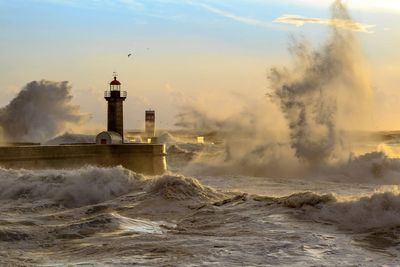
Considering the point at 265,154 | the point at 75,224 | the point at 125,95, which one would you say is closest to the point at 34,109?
the point at 125,95

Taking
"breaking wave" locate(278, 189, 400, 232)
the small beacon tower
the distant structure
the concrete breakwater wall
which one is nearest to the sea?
"breaking wave" locate(278, 189, 400, 232)

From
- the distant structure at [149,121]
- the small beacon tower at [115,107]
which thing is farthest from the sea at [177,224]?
the distant structure at [149,121]

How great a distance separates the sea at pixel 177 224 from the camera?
6443mm

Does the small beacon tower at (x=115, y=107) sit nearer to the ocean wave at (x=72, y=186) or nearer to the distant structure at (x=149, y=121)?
the ocean wave at (x=72, y=186)

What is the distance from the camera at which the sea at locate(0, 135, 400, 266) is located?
644 cm

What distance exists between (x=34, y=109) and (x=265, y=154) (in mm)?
19021

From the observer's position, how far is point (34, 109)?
37125 mm

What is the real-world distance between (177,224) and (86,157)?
898 centimetres

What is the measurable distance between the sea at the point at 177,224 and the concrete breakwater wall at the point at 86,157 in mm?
2126

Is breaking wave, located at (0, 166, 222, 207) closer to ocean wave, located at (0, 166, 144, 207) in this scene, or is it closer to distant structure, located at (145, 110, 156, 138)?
ocean wave, located at (0, 166, 144, 207)

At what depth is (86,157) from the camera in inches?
676

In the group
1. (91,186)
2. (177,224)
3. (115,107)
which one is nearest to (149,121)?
(115,107)

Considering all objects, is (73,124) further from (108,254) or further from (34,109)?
(108,254)

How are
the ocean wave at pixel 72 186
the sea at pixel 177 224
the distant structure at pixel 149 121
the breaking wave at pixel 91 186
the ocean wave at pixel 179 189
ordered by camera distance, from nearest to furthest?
the sea at pixel 177 224 < the ocean wave at pixel 179 189 < the breaking wave at pixel 91 186 < the ocean wave at pixel 72 186 < the distant structure at pixel 149 121
